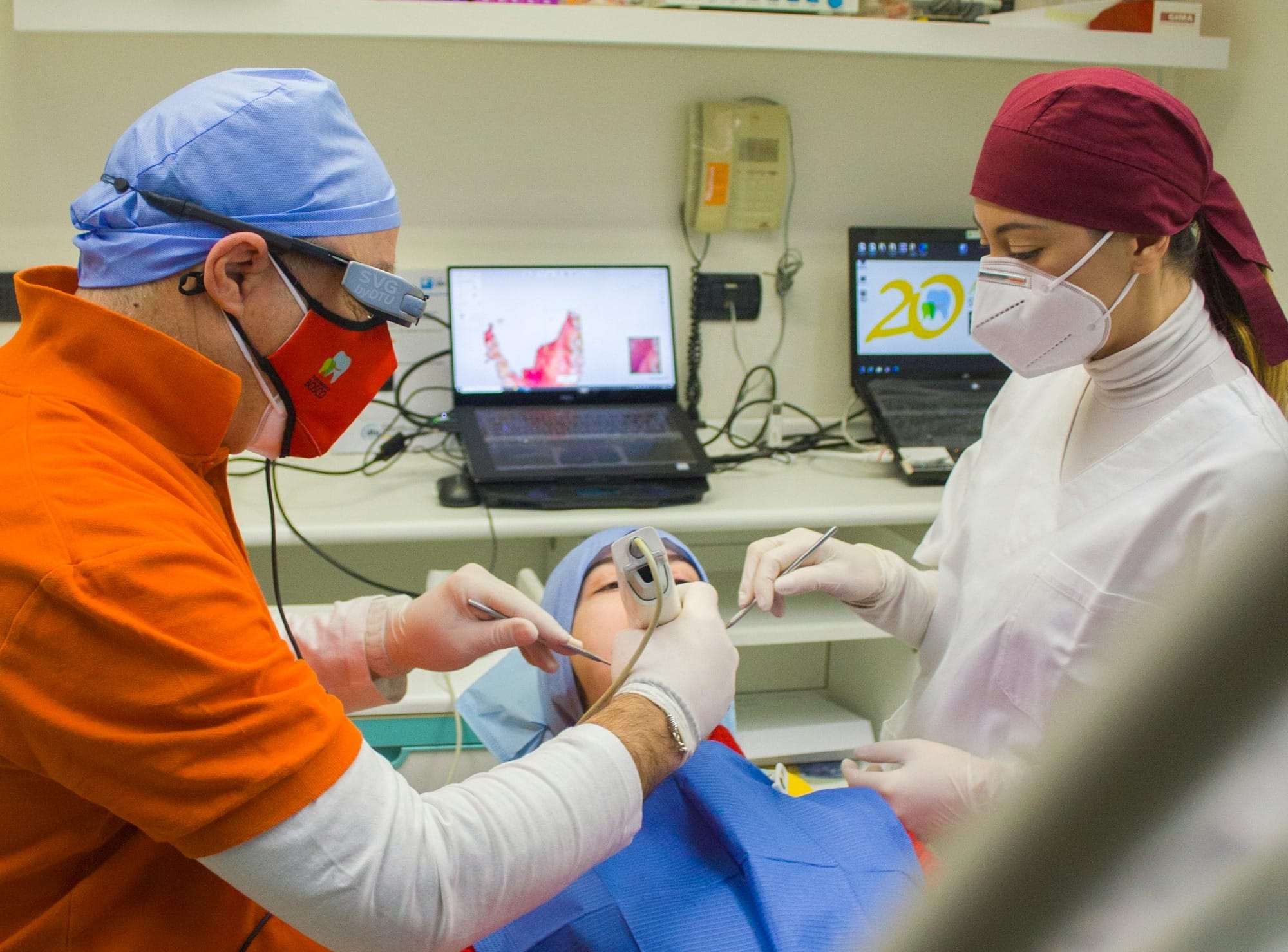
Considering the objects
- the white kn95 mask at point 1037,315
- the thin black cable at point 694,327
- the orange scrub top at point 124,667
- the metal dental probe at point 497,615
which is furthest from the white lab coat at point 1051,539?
the thin black cable at point 694,327

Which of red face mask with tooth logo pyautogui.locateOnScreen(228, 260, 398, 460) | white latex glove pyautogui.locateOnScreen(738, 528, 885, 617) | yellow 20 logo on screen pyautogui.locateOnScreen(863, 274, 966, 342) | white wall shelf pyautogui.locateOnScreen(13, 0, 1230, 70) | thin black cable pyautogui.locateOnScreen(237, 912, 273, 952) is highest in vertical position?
white wall shelf pyautogui.locateOnScreen(13, 0, 1230, 70)

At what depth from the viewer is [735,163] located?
238 centimetres

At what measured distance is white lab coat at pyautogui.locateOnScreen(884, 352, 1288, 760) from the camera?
1.12 meters

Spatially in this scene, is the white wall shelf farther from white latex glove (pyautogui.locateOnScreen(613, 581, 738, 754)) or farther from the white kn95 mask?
white latex glove (pyautogui.locateOnScreen(613, 581, 738, 754))

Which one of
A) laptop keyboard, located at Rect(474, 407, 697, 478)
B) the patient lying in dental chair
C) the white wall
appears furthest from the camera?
the white wall

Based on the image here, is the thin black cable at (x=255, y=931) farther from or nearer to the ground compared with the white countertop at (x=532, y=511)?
farther from the ground

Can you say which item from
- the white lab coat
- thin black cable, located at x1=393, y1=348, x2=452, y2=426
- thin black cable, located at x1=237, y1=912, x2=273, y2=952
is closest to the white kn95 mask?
the white lab coat

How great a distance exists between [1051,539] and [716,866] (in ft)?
1.81

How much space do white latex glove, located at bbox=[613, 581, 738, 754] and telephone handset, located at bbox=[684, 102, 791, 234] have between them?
56.6 inches

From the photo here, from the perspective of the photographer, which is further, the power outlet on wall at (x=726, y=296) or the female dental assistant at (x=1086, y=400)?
the power outlet on wall at (x=726, y=296)

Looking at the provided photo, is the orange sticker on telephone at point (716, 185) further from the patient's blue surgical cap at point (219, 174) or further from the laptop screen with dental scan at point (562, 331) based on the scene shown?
the patient's blue surgical cap at point (219, 174)

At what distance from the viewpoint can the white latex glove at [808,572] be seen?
1.34 m

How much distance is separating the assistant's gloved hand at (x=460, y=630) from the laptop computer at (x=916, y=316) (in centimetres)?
141

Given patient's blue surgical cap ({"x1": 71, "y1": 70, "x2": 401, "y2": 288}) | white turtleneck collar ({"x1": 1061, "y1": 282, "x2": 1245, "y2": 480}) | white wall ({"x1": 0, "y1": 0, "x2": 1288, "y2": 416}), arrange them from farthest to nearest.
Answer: white wall ({"x1": 0, "y1": 0, "x2": 1288, "y2": 416}) < white turtleneck collar ({"x1": 1061, "y1": 282, "x2": 1245, "y2": 480}) < patient's blue surgical cap ({"x1": 71, "y1": 70, "x2": 401, "y2": 288})
